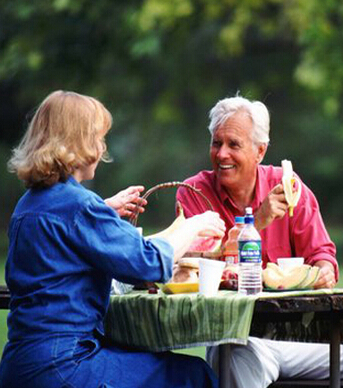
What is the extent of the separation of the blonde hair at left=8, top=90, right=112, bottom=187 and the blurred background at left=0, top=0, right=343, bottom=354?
11.0 metres

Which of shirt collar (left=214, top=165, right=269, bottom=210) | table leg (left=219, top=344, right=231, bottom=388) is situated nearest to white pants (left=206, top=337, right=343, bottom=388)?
table leg (left=219, top=344, right=231, bottom=388)

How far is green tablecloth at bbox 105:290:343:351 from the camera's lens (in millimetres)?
3621

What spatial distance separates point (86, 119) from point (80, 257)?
1.50 ft

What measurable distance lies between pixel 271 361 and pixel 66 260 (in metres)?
1.03

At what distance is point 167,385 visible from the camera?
145 inches

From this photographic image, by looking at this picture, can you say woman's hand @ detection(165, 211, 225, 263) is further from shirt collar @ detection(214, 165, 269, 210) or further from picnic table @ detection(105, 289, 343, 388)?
shirt collar @ detection(214, 165, 269, 210)

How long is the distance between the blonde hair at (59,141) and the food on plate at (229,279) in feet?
2.40

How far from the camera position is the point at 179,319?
3.73 meters

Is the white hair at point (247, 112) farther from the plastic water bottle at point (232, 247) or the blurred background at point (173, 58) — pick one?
the blurred background at point (173, 58)

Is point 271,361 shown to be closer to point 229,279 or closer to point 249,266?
point 229,279

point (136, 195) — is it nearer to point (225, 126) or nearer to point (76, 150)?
point (225, 126)

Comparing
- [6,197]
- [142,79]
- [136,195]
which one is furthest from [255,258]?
[6,197]

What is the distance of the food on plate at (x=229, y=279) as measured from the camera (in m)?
4.12

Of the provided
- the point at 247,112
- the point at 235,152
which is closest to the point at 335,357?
the point at 235,152
